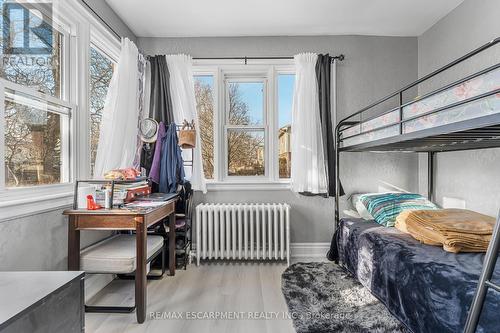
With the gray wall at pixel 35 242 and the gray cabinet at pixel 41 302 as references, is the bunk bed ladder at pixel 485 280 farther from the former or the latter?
the gray wall at pixel 35 242

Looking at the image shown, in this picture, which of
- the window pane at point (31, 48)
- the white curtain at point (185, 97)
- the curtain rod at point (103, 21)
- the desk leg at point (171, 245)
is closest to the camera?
the window pane at point (31, 48)

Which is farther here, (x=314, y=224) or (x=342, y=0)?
(x=314, y=224)

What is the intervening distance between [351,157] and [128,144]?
2.43 m

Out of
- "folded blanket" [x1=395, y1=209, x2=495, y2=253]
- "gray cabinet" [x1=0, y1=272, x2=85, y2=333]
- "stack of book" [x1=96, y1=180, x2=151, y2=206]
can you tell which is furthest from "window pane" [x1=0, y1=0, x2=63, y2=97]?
"folded blanket" [x1=395, y1=209, x2=495, y2=253]

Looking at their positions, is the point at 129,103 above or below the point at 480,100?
above

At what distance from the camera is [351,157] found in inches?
125

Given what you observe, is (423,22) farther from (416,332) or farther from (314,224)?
(416,332)

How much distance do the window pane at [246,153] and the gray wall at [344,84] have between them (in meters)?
0.28

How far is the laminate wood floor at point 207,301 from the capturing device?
183 centimetres

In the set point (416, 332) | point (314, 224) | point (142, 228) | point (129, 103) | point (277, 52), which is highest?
point (277, 52)

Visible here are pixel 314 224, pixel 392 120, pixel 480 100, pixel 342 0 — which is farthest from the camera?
pixel 314 224

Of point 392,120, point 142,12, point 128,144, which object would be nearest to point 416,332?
point 392,120

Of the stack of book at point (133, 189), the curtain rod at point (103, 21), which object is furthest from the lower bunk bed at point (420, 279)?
the curtain rod at point (103, 21)

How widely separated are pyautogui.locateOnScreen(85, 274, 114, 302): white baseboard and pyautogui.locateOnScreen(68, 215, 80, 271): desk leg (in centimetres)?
46
